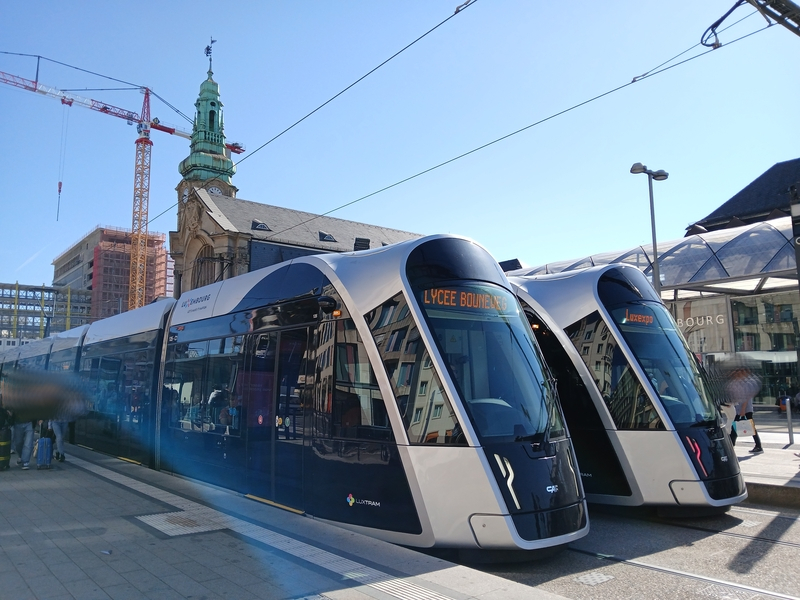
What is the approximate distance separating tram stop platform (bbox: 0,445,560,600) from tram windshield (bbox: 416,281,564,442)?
57.8 inches

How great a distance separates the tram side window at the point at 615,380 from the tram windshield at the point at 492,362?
7.02ft

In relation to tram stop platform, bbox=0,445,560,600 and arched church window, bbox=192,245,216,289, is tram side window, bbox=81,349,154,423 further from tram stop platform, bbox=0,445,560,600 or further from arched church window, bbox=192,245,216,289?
arched church window, bbox=192,245,216,289

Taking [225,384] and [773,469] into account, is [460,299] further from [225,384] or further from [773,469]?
[773,469]

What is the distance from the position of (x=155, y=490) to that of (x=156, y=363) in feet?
11.1

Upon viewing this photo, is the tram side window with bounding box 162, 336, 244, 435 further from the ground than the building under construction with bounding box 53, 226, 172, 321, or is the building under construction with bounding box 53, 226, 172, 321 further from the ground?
the building under construction with bounding box 53, 226, 172, 321

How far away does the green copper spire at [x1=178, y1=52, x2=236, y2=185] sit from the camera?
67.7m

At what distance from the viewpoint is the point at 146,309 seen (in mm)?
13594

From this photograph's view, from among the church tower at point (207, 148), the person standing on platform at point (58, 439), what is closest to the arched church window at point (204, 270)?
the church tower at point (207, 148)

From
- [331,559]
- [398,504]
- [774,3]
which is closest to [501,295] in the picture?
[398,504]

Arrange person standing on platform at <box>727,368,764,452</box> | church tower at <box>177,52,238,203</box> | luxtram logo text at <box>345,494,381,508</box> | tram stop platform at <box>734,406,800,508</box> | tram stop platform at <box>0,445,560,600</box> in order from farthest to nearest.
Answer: church tower at <box>177,52,238,203</box>
person standing on platform at <box>727,368,764,452</box>
tram stop platform at <box>734,406,800,508</box>
luxtram logo text at <box>345,494,381,508</box>
tram stop platform at <box>0,445,560,600</box>

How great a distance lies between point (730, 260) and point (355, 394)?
2264 centimetres

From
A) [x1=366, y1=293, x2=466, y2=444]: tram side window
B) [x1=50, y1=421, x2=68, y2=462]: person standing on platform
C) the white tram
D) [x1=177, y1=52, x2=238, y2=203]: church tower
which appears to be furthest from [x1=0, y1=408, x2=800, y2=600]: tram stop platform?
[x1=177, y1=52, x2=238, y2=203]: church tower

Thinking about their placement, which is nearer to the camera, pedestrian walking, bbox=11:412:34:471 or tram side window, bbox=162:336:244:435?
tram side window, bbox=162:336:244:435

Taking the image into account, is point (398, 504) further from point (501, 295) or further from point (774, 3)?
point (774, 3)
